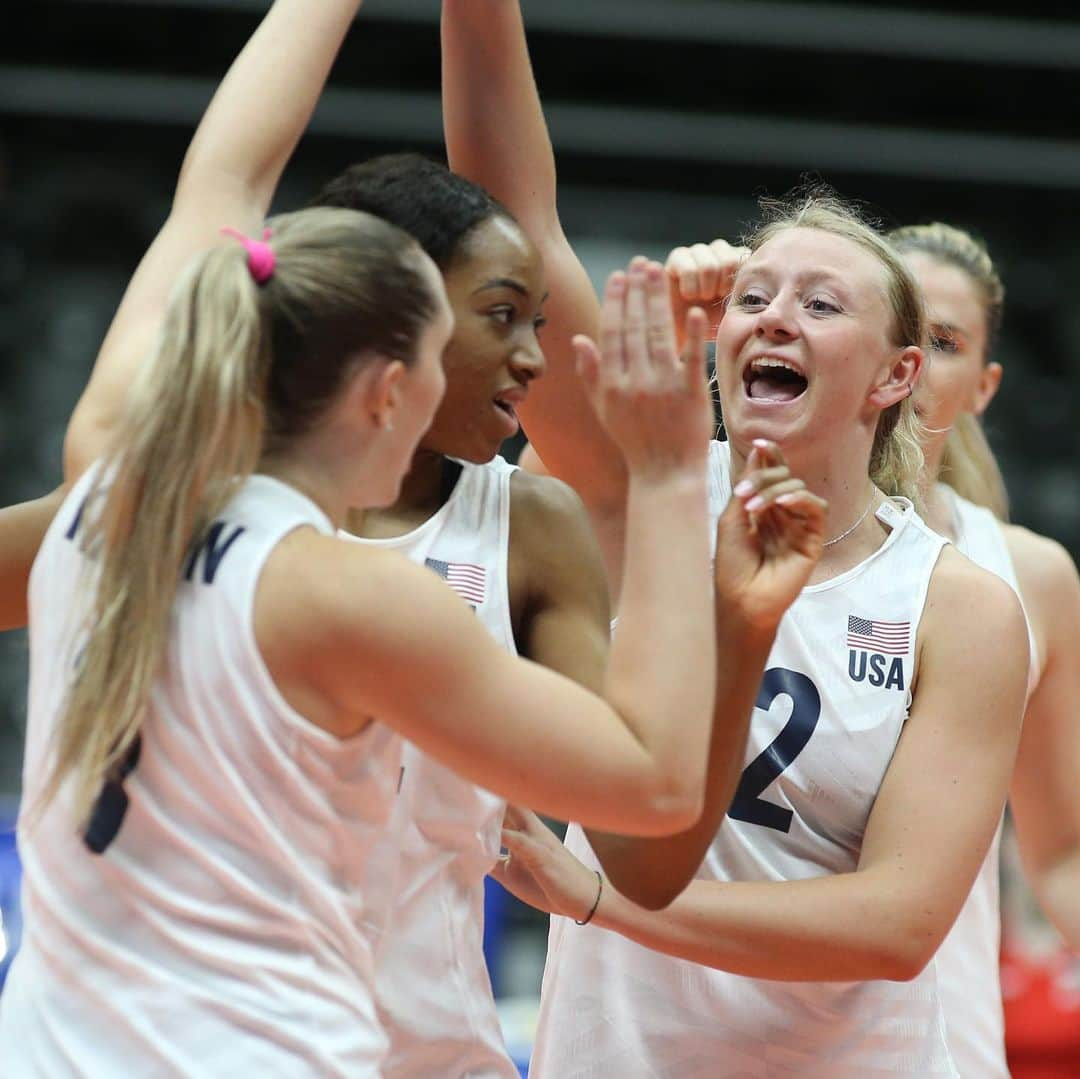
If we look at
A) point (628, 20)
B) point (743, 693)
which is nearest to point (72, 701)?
point (743, 693)

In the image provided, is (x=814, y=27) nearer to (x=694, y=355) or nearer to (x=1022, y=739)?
(x=1022, y=739)

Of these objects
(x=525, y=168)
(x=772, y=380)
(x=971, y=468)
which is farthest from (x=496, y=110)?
(x=971, y=468)

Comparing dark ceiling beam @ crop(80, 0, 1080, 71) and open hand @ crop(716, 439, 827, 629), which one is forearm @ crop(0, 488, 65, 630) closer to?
open hand @ crop(716, 439, 827, 629)

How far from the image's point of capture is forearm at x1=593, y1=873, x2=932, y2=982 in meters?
2.28

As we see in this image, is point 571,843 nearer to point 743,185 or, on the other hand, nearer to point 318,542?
point 318,542

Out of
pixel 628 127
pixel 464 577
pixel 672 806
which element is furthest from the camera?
pixel 628 127

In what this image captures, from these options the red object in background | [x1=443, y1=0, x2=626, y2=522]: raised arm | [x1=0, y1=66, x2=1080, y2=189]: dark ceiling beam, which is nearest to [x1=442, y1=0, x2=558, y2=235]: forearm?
[x1=443, y1=0, x2=626, y2=522]: raised arm

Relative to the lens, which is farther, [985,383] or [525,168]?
[985,383]

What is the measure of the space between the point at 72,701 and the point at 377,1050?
459 millimetres

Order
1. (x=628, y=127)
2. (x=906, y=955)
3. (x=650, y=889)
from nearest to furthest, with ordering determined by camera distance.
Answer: (x=650, y=889) < (x=906, y=955) < (x=628, y=127)

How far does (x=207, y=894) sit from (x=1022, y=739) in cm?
205

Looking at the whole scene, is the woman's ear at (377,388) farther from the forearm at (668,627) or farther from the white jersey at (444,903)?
the white jersey at (444,903)

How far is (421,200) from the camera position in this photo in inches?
85.6

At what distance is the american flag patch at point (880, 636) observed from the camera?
2.51 meters
